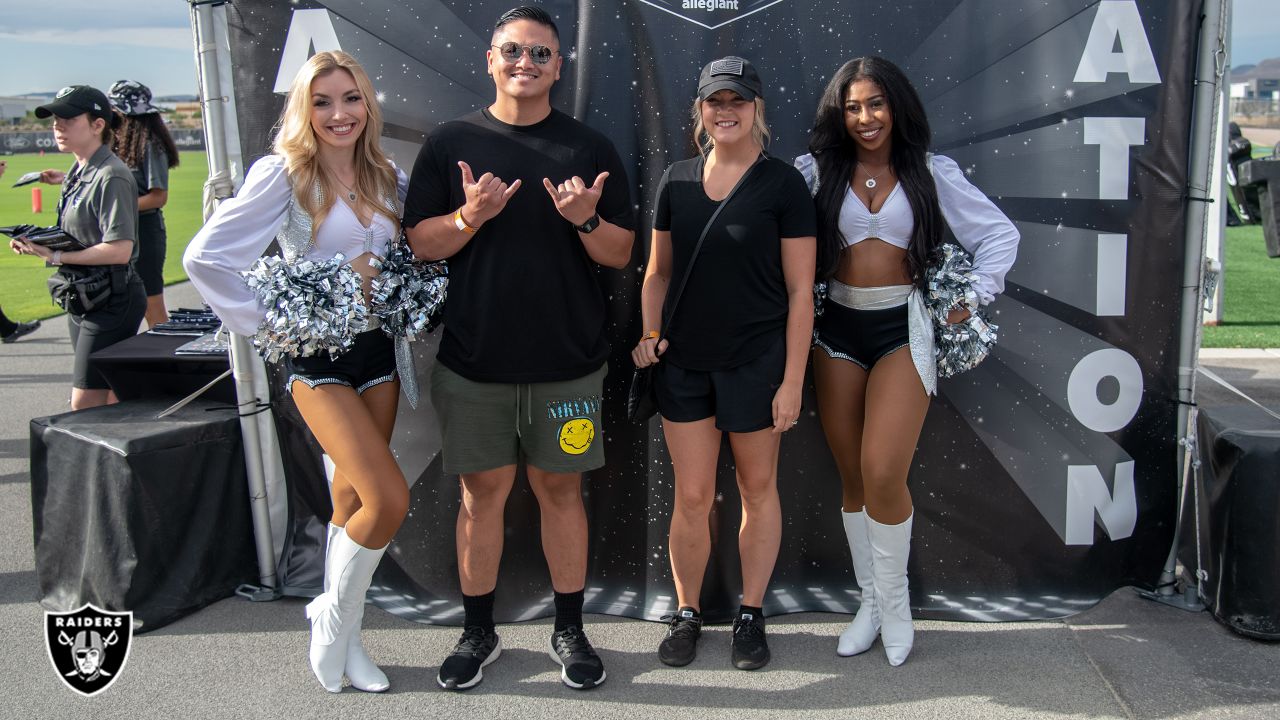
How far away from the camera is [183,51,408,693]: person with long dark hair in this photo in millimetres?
2891

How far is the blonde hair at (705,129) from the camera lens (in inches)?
120

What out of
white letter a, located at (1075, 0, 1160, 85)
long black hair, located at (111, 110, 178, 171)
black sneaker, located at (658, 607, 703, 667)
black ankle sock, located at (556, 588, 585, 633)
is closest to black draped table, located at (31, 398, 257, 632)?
black ankle sock, located at (556, 588, 585, 633)

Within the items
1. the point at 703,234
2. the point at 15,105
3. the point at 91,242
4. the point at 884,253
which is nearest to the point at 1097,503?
the point at 884,253

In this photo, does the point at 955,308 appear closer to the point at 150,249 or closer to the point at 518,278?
the point at 518,278

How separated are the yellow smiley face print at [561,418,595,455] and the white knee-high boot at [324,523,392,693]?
2.49 feet

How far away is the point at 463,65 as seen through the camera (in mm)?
3473

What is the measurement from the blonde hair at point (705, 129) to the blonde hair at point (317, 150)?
975 millimetres

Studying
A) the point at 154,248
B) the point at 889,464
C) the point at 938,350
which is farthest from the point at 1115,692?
the point at 154,248

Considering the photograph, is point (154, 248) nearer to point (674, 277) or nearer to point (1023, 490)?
point (674, 277)

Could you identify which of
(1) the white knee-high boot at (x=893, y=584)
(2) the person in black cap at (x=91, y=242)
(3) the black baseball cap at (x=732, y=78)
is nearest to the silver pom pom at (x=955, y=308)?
(1) the white knee-high boot at (x=893, y=584)

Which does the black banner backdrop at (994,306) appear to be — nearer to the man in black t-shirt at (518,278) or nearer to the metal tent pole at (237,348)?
the metal tent pole at (237,348)

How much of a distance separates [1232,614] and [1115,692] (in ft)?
2.18

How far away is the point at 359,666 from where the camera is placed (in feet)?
10.3

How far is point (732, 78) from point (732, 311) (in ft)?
2.26
